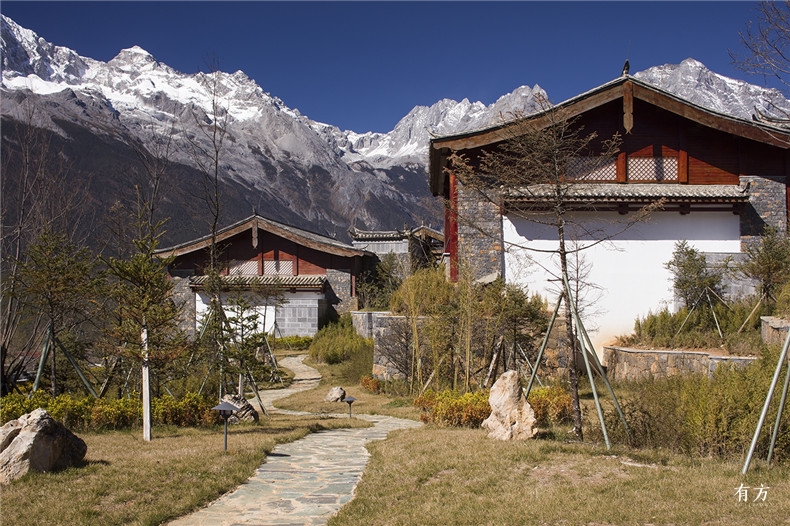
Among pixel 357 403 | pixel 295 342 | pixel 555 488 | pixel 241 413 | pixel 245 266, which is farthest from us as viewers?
pixel 245 266

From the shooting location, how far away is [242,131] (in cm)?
10594

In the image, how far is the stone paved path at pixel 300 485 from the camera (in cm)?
600

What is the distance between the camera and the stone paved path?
236 inches

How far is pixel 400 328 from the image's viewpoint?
15391 mm

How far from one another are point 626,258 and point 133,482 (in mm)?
13670

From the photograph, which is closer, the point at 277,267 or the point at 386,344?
the point at 386,344

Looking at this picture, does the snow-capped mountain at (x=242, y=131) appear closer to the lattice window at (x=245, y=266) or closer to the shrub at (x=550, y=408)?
the lattice window at (x=245, y=266)

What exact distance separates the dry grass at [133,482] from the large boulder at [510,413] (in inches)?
124

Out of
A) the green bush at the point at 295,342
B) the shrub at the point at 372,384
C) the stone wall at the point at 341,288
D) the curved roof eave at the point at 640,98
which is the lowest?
the shrub at the point at 372,384

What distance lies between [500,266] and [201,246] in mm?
16640

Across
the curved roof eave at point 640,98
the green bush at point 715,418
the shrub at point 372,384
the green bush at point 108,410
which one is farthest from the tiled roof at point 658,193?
the green bush at point 108,410

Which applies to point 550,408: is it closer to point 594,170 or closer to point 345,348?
point 594,170

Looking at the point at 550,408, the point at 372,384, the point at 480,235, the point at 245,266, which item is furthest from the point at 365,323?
the point at 550,408

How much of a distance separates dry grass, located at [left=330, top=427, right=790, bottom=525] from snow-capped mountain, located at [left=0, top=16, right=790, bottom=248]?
45.5 meters
